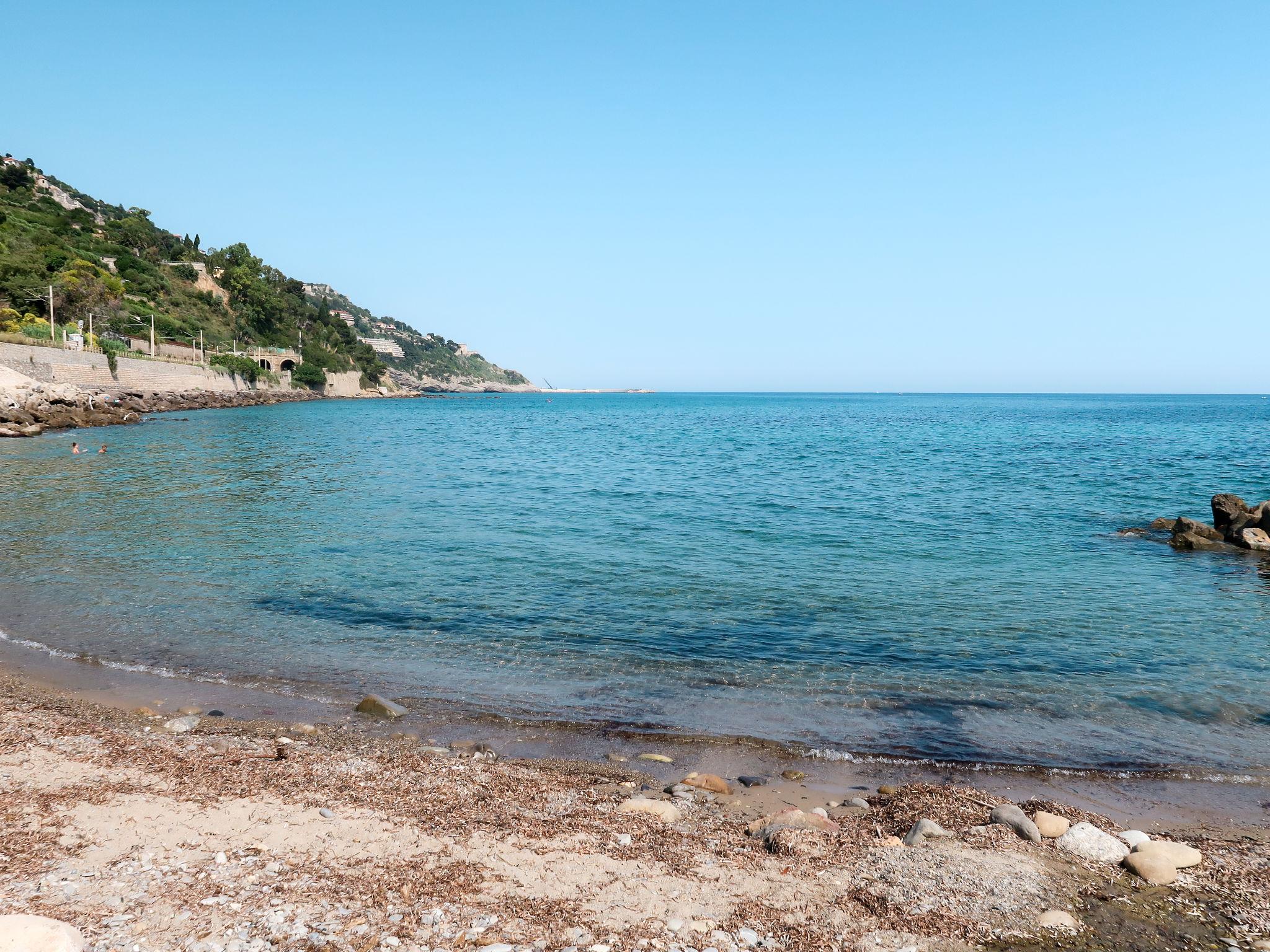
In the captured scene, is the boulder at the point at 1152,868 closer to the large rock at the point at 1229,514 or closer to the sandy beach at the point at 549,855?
the sandy beach at the point at 549,855

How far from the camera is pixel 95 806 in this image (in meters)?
6.68

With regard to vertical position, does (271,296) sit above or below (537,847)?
above

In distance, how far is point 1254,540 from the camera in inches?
827

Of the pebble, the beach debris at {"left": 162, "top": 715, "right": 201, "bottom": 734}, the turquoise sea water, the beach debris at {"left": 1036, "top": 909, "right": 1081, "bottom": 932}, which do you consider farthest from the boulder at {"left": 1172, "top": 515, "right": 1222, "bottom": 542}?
the beach debris at {"left": 162, "top": 715, "right": 201, "bottom": 734}

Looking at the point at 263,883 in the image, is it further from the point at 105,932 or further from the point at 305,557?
the point at 305,557

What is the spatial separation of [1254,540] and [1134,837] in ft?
62.3

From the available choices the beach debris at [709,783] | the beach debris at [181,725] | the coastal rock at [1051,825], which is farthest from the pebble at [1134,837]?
the beach debris at [181,725]

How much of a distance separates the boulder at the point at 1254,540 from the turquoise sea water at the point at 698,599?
47.1 inches

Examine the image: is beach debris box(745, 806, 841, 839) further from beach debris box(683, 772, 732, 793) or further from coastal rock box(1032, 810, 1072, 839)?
coastal rock box(1032, 810, 1072, 839)

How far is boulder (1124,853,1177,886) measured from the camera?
19.5ft

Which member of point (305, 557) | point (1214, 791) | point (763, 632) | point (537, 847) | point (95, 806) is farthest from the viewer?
point (305, 557)

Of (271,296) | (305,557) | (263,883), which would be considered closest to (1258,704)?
(263,883)

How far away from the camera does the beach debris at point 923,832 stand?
6.57 meters

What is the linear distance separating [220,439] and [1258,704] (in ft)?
172
